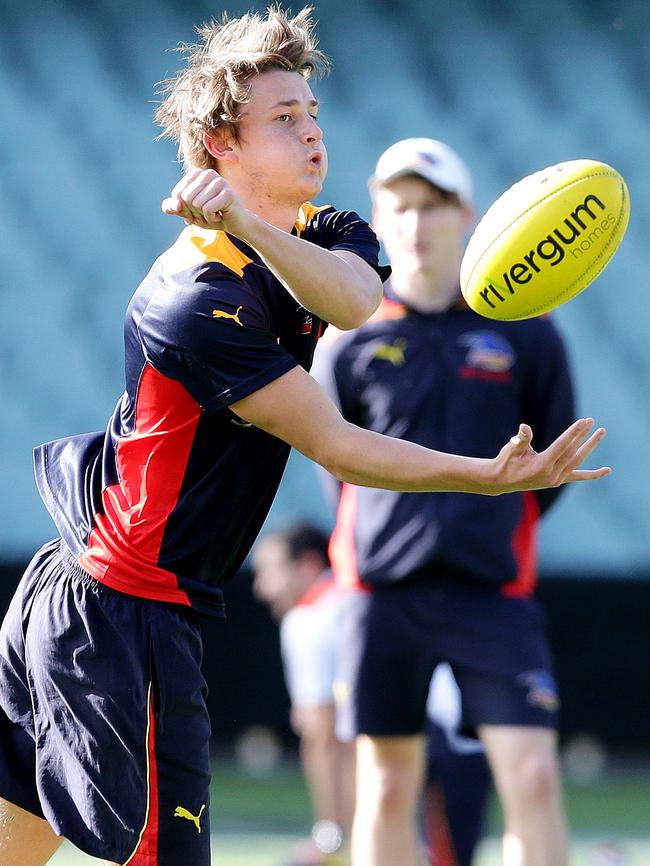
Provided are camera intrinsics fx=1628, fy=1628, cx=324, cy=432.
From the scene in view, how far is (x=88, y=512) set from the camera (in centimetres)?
373

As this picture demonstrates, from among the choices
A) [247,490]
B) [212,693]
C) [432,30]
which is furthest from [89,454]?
[432,30]

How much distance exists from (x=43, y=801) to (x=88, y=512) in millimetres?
650

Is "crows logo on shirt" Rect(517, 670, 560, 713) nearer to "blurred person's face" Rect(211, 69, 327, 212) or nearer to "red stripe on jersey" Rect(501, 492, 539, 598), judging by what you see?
"red stripe on jersey" Rect(501, 492, 539, 598)

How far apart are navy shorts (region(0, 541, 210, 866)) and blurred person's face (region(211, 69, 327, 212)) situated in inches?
38.4

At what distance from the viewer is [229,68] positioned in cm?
374

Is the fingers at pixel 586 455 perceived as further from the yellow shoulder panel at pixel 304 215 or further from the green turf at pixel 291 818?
the green turf at pixel 291 818

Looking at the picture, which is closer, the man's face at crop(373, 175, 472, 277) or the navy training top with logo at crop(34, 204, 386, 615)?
the navy training top with logo at crop(34, 204, 386, 615)

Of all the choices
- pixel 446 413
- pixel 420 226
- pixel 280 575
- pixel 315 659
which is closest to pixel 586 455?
pixel 446 413

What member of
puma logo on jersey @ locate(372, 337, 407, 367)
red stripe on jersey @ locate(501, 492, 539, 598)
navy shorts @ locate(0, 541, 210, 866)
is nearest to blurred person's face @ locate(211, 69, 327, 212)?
navy shorts @ locate(0, 541, 210, 866)

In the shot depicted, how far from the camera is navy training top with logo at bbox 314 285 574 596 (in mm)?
5254

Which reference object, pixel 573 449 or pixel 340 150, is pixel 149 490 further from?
pixel 340 150

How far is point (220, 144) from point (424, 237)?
5.64 feet

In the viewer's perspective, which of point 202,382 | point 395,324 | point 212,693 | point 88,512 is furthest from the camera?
point 212,693

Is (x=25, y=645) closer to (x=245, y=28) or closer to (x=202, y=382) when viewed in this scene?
(x=202, y=382)
